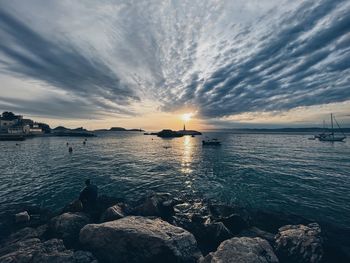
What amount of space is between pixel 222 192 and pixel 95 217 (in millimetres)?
13684

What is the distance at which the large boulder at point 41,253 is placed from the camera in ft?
27.6

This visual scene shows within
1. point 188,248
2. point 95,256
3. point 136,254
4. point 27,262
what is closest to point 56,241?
point 27,262

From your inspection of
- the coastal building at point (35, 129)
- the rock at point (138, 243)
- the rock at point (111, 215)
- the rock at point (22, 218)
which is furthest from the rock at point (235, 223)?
the coastal building at point (35, 129)

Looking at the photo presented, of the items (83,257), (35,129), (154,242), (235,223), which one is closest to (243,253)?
(235,223)

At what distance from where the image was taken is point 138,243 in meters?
9.04

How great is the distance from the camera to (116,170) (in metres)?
31.0

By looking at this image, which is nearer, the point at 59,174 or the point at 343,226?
the point at 343,226

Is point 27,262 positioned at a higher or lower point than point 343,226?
higher

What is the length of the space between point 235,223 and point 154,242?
654cm

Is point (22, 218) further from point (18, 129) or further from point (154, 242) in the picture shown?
point (18, 129)

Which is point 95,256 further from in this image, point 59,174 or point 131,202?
point 59,174

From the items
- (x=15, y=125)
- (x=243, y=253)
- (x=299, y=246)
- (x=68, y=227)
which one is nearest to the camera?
(x=243, y=253)

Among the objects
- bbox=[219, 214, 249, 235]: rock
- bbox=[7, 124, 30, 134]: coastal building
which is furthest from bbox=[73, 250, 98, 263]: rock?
bbox=[7, 124, 30, 134]: coastal building

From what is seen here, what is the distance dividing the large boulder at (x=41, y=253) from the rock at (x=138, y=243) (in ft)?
2.46
